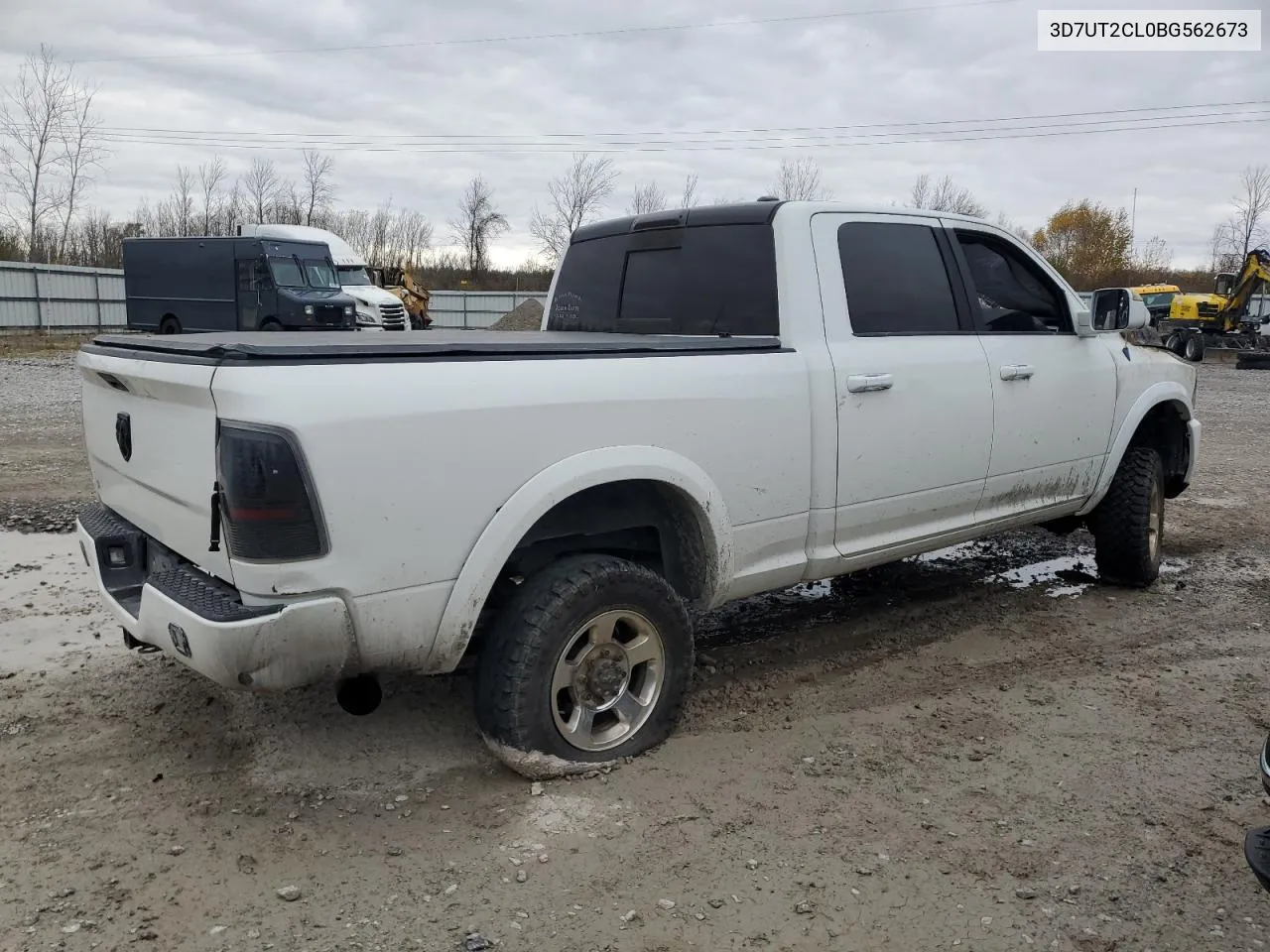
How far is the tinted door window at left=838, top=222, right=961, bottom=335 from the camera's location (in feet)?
13.7

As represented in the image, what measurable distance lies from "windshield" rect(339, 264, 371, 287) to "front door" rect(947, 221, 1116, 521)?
23769 mm

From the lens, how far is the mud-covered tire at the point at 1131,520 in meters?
5.63

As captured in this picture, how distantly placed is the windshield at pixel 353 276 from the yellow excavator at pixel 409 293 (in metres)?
2.79

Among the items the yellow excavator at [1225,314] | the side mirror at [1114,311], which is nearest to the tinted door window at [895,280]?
the side mirror at [1114,311]

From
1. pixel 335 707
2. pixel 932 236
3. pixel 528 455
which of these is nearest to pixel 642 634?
pixel 528 455

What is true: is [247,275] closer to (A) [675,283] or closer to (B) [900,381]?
(A) [675,283]

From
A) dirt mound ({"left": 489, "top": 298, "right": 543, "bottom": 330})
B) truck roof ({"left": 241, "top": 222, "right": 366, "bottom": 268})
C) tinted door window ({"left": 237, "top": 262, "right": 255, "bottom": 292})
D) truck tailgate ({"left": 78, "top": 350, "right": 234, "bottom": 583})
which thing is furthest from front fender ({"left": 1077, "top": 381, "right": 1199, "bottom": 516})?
truck roof ({"left": 241, "top": 222, "right": 366, "bottom": 268})

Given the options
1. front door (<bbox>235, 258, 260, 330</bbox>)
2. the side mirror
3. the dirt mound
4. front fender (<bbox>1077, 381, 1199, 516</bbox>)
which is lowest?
front fender (<bbox>1077, 381, 1199, 516</bbox>)

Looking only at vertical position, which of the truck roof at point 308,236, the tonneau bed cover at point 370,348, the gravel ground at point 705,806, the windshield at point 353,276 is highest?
the truck roof at point 308,236

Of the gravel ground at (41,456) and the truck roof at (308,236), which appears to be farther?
the truck roof at (308,236)

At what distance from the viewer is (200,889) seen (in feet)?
9.14

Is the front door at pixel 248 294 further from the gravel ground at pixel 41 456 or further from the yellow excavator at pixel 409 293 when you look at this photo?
the gravel ground at pixel 41 456

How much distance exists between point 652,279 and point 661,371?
1.20 m

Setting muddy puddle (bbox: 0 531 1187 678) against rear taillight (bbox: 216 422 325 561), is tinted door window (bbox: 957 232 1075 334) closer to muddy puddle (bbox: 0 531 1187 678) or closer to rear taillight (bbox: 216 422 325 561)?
muddy puddle (bbox: 0 531 1187 678)
